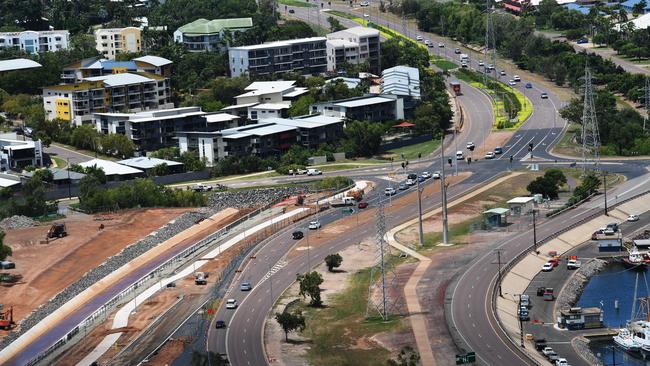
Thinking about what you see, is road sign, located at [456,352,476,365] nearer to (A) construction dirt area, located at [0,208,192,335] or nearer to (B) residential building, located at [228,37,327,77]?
(A) construction dirt area, located at [0,208,192,335]

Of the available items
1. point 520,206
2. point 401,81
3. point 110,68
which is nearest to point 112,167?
point 110,68

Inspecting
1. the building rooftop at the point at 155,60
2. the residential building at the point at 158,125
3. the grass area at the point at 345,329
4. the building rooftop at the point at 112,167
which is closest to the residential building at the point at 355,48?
the building rooftop at the point at 155,60

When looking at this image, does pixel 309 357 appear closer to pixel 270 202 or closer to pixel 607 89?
pixel 270 202

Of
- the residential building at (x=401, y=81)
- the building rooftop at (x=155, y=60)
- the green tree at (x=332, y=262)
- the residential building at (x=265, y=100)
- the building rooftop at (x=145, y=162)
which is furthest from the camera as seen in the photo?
the building rooftop at (x=155, y=60)

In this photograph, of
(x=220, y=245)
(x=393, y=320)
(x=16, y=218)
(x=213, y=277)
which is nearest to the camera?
(x=393, y=320)

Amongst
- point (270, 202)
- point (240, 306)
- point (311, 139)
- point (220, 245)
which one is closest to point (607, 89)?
point (311, 139)

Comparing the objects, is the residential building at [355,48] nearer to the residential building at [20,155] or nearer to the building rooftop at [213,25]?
the building rooftop at [213,25]

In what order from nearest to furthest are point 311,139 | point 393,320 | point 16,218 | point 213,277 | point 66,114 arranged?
point 393,320 < point 213,277 < point 16,218 < point 311,139 < point 66,114

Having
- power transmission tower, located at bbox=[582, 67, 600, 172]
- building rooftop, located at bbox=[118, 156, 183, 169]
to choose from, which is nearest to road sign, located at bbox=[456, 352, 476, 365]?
power transmission tower, located at bbox=[582, 67, 600, 172]
